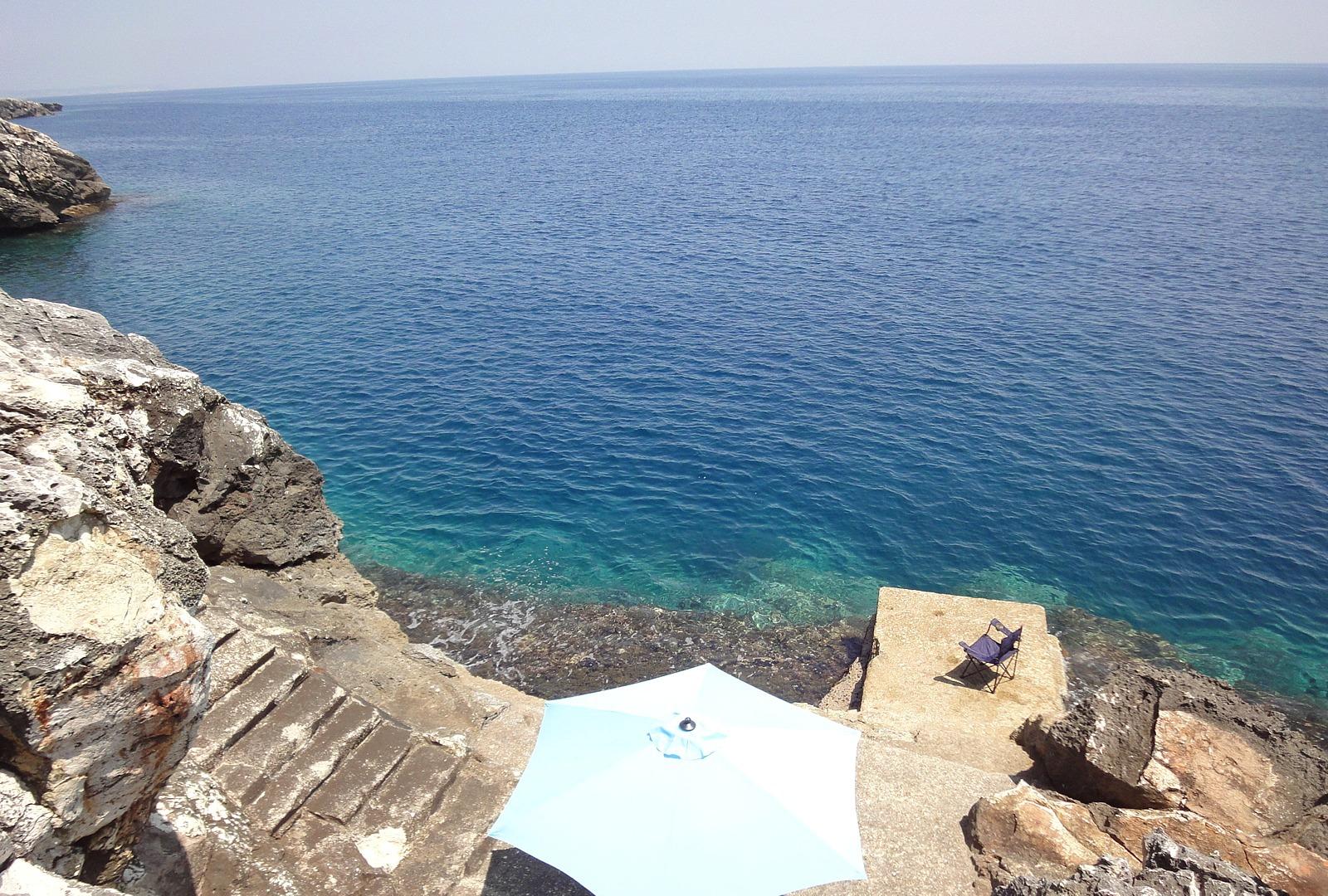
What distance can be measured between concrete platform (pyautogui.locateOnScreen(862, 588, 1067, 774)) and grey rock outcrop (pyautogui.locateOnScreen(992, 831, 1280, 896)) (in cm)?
537

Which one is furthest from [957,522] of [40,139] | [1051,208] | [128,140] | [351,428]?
[128,140]

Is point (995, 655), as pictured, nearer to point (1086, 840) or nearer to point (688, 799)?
point (1086, 840)

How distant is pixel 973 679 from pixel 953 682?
0.51 m

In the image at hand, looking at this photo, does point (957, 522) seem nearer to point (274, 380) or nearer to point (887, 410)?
point (887, 410)

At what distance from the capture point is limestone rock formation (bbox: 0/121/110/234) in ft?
205

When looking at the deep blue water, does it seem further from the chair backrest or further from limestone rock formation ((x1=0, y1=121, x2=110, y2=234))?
the chair backrest

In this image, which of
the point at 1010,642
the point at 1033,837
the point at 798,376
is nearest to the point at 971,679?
the point at 1010,642

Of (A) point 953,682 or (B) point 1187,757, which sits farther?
(A) point 953,682

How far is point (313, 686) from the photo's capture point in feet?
46.4

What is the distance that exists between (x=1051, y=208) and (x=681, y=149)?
217 feet

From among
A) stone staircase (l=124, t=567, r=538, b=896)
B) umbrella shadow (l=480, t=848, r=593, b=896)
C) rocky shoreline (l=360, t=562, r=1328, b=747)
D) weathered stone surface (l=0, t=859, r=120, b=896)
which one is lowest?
rocky shoreline (l=360, t=562, r=1328, b=747)

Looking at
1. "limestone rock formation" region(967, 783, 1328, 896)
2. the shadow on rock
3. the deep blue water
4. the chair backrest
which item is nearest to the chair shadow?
the shadow on rock

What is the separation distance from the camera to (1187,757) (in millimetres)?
14297

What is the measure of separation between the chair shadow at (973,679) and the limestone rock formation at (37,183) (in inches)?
3019
